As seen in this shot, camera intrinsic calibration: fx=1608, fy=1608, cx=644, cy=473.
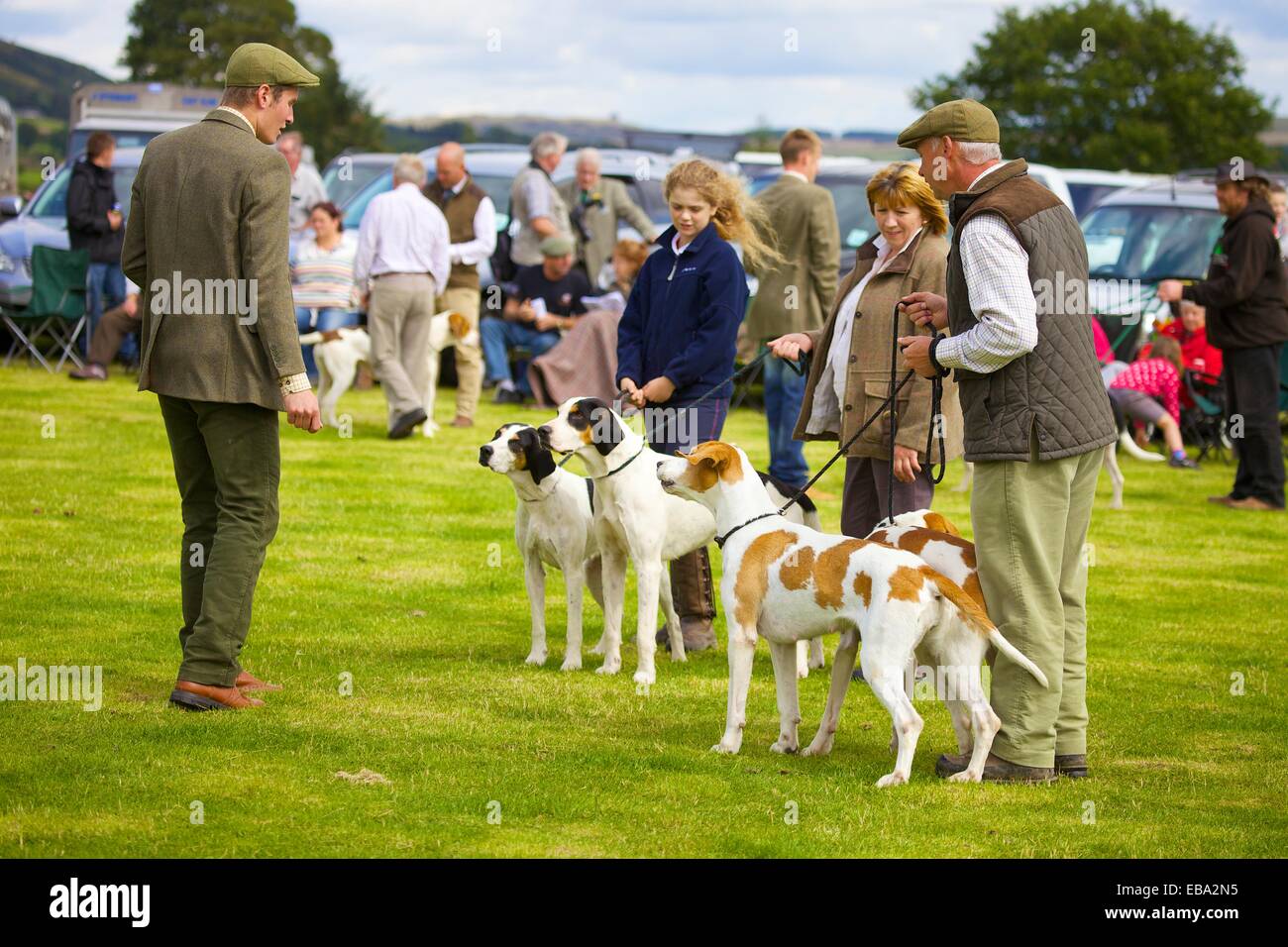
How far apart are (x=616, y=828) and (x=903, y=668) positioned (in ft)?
3.70

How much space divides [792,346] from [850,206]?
1064 cm

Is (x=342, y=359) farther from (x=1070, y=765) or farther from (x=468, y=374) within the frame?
(x=1070, y=765)

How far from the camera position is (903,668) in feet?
17.3

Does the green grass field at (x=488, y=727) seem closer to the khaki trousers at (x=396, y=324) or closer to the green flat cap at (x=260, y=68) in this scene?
the green flat cap at (x=260, y=68)

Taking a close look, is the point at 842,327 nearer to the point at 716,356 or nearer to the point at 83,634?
the point at 716,356

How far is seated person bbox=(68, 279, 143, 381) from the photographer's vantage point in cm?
1691

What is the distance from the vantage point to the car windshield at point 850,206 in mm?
16438

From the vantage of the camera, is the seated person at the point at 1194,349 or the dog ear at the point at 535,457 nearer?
the dog ear at the point at 535,457

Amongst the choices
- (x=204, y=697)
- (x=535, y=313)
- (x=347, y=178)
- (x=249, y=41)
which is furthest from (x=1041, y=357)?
(x=249, y=41)

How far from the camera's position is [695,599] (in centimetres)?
772

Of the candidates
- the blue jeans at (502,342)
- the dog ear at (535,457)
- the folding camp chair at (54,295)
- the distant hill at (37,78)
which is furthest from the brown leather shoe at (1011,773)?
the distant hill at (37,78)

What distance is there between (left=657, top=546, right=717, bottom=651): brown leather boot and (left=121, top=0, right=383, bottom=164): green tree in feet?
173

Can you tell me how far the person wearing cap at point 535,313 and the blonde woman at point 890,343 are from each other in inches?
384
